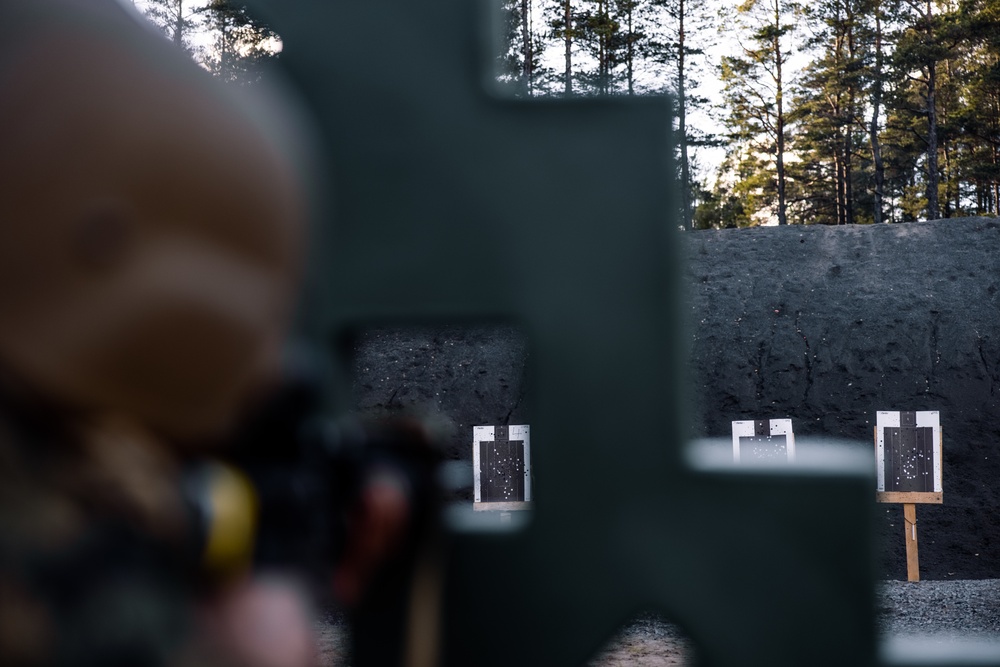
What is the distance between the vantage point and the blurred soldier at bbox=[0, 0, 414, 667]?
544 millimetres

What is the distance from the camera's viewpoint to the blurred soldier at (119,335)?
544 millimetres

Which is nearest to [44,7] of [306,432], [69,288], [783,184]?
[69,288]

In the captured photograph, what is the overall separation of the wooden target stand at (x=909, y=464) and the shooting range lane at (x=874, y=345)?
125 centimetres

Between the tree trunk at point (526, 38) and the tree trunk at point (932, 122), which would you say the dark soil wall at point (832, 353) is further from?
the tree trunk at point (932, 122)

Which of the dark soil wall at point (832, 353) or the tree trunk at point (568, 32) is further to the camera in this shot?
the tree trunk at point (568, 32)

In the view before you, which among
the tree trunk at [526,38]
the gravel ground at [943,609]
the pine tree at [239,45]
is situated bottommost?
the gravel ground at [943,609]

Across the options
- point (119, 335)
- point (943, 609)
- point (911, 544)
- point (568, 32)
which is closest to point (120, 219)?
point (119, 335)

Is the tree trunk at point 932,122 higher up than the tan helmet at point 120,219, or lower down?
higher up

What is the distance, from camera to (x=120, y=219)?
595 mm

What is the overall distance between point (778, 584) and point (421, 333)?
922 centimetres

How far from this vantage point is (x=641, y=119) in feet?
4.98

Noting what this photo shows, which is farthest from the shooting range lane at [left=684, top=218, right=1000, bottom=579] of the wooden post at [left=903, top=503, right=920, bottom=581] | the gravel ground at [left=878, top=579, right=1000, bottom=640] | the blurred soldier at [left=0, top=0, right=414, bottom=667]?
the blurred soldier at [left=0, top=0, right=414, bottom=667]

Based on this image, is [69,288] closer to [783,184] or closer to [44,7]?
[44,7]

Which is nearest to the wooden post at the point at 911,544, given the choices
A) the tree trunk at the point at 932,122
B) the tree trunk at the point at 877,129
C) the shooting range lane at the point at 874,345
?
the shooting range lane at the point at 874,345
